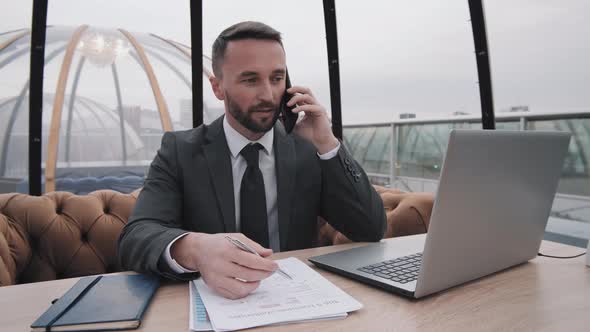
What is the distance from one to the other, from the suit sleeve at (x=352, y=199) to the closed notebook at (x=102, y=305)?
2.61ft

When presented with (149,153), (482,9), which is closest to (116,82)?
(149,153)

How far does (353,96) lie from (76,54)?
276 centimetres

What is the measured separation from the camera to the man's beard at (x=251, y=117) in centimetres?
147

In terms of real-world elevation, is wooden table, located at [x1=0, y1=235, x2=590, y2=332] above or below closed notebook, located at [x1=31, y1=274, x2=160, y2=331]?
below

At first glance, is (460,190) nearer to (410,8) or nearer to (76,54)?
(410,8)

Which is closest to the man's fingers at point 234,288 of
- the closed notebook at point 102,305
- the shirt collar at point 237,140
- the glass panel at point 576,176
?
the closed notebook at point 102,305

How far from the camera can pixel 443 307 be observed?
76cm

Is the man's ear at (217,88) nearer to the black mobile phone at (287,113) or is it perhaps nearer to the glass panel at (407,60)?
the black mobile phone at (287,113)

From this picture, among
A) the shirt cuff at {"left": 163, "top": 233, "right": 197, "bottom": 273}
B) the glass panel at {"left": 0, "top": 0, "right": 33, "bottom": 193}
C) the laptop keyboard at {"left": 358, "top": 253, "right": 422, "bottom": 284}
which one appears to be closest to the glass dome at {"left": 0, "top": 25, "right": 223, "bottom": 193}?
the glass panel at {"left": 0, "top": 0, "right": 33, "bottom": 193}

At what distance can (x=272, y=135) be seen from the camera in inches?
63.3

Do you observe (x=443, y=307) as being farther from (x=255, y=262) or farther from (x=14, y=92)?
(x=14, y=92)

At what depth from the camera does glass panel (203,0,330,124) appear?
289cm

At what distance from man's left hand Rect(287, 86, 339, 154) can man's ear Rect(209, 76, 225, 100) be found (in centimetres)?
31

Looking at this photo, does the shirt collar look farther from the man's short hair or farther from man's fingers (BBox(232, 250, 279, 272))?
man's fingers (BBox(232, 250, 279, 272))
